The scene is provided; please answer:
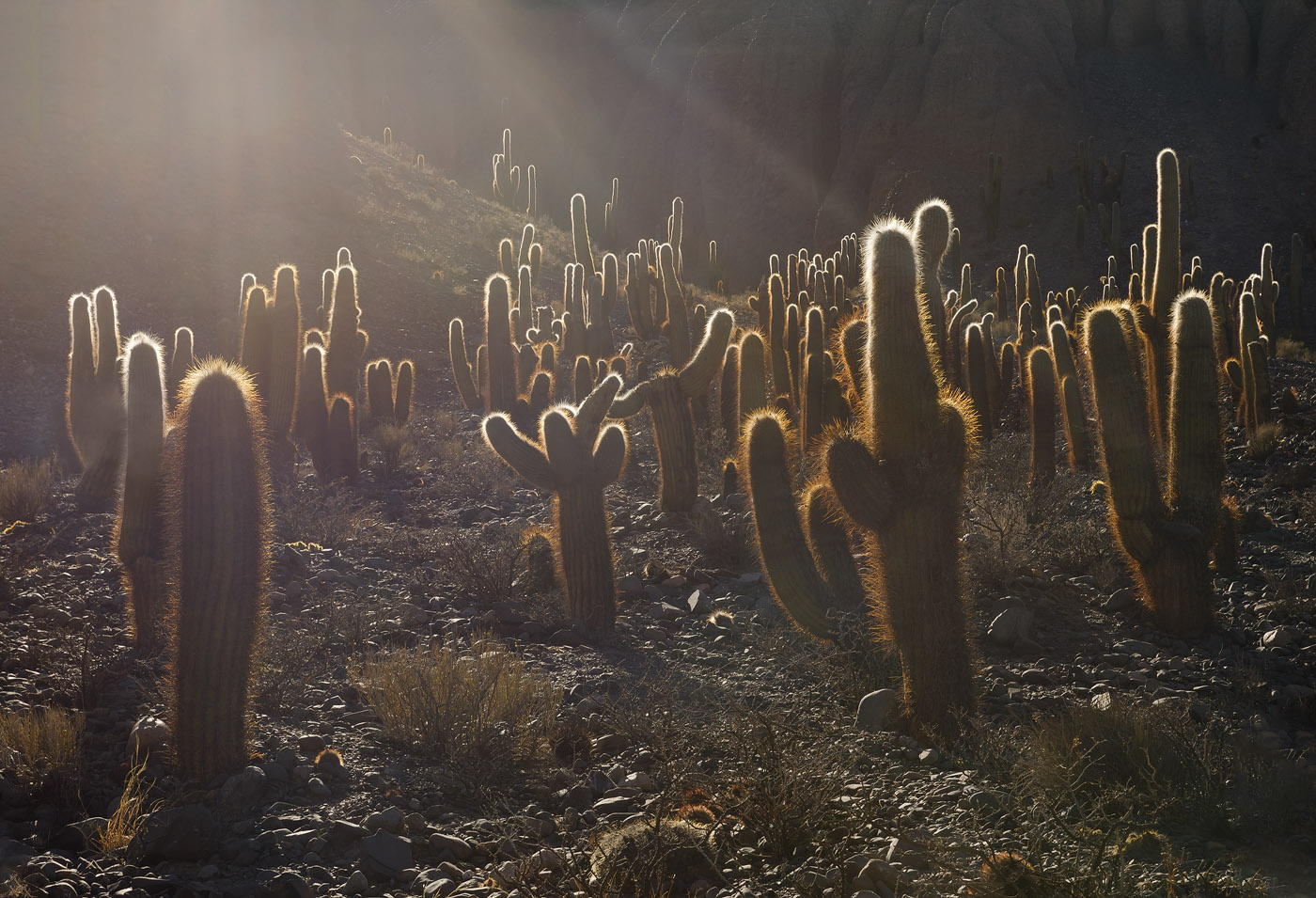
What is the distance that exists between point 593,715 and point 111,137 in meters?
27.5

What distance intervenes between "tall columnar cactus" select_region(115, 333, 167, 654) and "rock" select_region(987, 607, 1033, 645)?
568cm

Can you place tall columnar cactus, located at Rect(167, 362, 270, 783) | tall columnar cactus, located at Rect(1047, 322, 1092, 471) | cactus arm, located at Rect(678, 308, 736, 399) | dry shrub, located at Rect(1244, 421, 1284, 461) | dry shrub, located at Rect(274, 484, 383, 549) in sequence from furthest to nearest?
dry shrub, located at Rect(1244, 421, 1284, 461) → tall columnar cactus, located at Rect(1047, 322, 1092, 471) → cactus arm, located at Rect(678, 308, 736, 399) → dry shrub, located at Rect(274, 484, 383, 549) → tall columnar cactus, located at Rect(167, 362, 270, 783)

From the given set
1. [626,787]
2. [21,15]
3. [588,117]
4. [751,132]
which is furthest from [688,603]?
[588,117]

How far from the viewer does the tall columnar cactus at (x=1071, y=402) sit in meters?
11.7

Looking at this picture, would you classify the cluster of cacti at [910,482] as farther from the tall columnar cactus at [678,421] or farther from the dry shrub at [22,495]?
the dry shrub at [22,495]

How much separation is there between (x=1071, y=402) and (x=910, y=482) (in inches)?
292

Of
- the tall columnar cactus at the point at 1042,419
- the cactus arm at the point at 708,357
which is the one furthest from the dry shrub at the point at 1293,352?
the cactus arm at the point at 708,357

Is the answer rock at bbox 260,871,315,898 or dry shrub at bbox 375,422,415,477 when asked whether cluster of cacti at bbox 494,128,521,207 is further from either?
rock at bbox 260,871,315,898

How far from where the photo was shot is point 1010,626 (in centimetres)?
689

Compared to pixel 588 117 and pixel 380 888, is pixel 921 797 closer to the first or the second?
pixel 380 888

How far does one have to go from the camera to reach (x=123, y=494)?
6473mm

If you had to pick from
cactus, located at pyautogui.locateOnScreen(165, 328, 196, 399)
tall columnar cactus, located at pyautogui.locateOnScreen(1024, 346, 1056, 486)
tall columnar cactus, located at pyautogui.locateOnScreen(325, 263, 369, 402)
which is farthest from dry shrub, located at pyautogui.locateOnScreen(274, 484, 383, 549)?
tall columnar cactus, located at pyautogui.locateOnScreen(1024, 346, 1056, 486)

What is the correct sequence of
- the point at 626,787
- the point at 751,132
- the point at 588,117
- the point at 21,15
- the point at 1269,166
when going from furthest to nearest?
the point at 588,117 < the point at 751,132 < the point at 1269,166 < the point at 21,15 < the point at 626,787

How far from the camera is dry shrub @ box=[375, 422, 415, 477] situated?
539 inches
